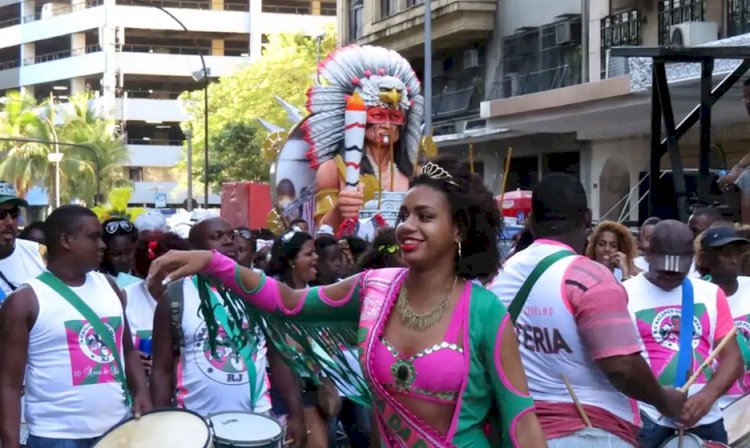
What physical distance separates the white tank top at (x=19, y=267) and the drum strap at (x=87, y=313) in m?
1.47

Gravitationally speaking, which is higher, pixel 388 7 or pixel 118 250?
pixel 388 7

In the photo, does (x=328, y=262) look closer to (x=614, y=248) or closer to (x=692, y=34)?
(x=614, y=248)

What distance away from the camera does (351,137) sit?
51.1 feet

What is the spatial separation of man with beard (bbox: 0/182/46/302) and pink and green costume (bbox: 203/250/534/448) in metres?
3.56

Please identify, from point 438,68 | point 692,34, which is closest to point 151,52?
point 438,68

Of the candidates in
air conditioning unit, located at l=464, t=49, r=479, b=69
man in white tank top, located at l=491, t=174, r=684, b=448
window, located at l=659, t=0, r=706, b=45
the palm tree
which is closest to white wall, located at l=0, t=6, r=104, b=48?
the palm tree

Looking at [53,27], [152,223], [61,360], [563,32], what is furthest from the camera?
[53,27]

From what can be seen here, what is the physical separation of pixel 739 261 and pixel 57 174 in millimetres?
54564

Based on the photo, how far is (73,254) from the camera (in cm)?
590

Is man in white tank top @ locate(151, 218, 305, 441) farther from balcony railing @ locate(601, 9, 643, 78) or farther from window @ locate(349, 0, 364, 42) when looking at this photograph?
window @ locate(349, 0, 364, 42)

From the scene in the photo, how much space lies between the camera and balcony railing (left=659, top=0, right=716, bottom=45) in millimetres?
24297

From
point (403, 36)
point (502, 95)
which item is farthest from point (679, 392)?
point (403, 36)

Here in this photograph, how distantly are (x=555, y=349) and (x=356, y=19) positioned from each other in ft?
125

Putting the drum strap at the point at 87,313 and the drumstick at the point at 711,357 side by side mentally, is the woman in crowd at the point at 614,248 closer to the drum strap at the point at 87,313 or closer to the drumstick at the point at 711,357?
the drumstick at the point at 711,357
